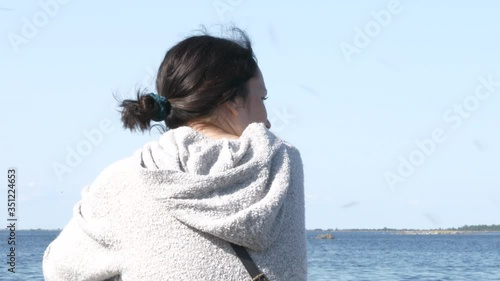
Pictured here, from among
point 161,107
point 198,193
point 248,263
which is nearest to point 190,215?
point 198,193

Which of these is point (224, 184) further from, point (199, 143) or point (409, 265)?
point (409, 265)

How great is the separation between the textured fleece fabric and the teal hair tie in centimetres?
5

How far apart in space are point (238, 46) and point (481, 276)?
37.2 m

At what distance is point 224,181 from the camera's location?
181 cm

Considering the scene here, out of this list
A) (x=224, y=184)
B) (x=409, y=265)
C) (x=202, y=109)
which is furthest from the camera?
(x=409, y=265)

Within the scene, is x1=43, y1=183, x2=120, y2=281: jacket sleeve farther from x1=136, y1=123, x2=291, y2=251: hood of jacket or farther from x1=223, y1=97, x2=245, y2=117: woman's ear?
x1=223, y1=97, x2=245, y2=117: woman's ear

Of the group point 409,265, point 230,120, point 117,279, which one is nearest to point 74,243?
point 117,279

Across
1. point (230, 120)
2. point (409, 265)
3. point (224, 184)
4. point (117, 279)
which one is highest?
point (409, 265)

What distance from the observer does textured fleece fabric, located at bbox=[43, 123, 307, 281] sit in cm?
180

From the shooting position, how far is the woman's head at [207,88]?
193 cm

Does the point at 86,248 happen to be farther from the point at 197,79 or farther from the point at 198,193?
the point at 197,79

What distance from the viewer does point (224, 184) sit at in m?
1.81

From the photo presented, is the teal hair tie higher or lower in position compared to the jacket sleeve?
higher

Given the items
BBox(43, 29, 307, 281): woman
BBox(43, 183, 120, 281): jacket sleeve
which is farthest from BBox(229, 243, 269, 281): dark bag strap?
BBox(43, 183, 120, 281): jacket sleeve
